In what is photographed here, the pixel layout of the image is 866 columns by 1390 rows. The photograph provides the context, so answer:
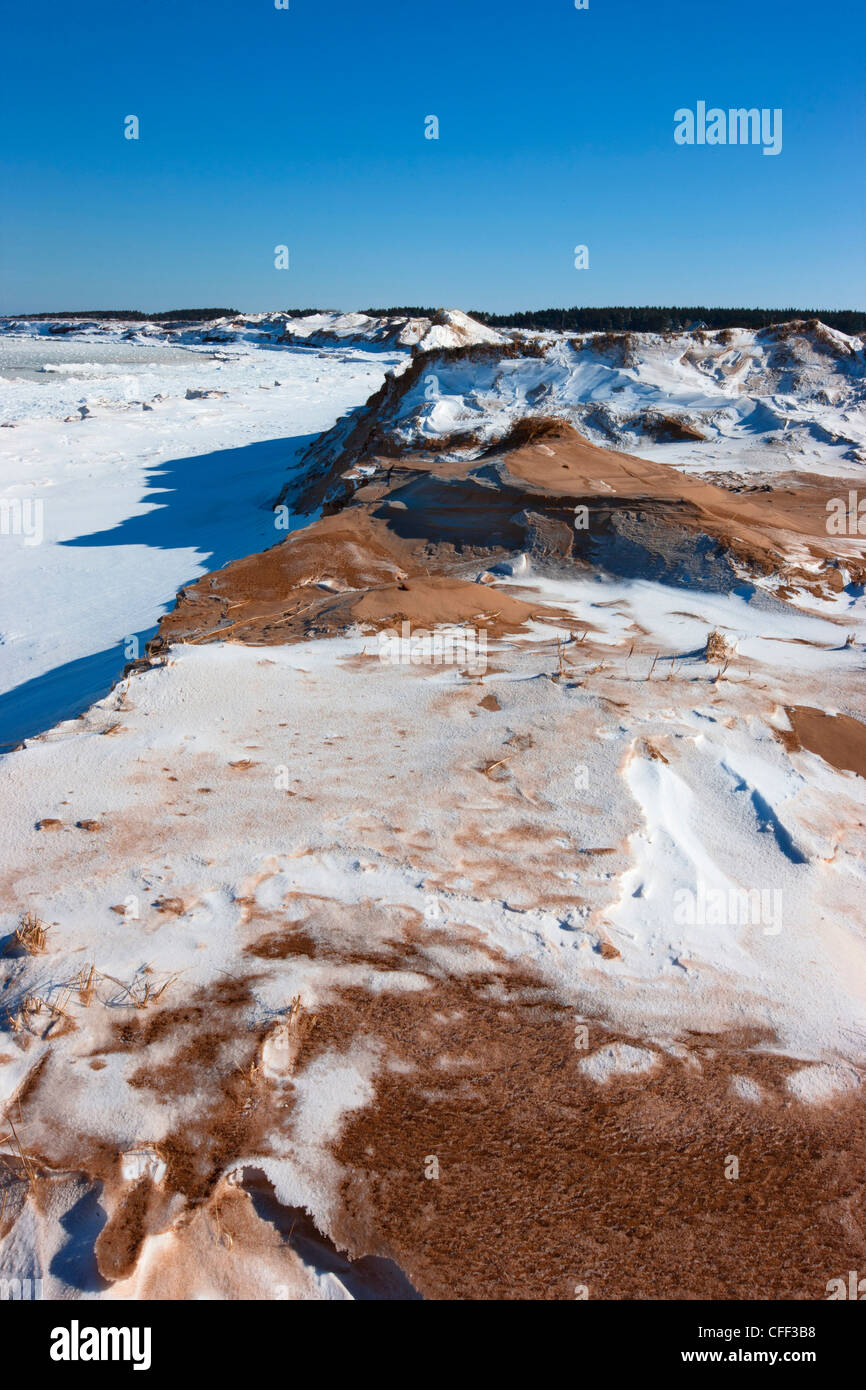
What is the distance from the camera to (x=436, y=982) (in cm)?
286

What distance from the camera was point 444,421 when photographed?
15.1 metres

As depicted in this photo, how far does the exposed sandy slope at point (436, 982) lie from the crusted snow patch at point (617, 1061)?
12 millimetres

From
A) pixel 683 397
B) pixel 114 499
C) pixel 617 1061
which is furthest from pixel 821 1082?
pixel 683 397

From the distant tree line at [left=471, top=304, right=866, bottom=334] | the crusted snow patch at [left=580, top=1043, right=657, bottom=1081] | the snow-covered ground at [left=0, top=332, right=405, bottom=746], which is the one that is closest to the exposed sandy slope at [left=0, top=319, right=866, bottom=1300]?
the crusted snow patch at [left=580, top=1043, right=657, bottom=1081]

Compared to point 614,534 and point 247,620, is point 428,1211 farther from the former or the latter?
point 614,534

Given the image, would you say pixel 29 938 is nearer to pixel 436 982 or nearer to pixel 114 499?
pixel 436 982

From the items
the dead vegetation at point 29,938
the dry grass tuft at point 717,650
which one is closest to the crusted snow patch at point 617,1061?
the dead vegetation at point 29,938

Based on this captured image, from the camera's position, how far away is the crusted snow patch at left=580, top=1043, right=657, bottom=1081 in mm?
2584

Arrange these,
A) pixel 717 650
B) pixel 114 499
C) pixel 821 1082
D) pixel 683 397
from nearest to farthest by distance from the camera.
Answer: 1. pixel 821 1082
2. pixel 717 650
3. pixel 114 499
4. pixel 683 397

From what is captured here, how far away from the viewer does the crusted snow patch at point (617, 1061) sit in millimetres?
2584

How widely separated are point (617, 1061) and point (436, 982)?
2.26 feet

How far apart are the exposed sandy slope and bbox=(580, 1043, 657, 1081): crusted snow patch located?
0.01 metres
